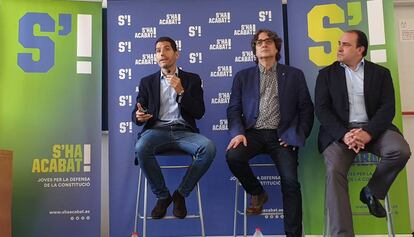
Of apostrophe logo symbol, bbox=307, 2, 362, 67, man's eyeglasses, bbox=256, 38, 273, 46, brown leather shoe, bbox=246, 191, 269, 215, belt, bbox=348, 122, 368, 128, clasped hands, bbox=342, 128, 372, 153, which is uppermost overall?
apostrophe logo symbol, bbox=307, 2, 362, 67

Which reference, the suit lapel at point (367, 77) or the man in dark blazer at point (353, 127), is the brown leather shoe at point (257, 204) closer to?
the man in dark blazer at point (353, 127)

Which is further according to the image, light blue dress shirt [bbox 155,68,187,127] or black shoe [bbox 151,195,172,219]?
light blue dress shirt [bbox 155,68,187,127]

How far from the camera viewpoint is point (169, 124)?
322 centimetres

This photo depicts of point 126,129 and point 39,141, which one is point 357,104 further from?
point 39,141

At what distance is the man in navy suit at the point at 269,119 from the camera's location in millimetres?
2990

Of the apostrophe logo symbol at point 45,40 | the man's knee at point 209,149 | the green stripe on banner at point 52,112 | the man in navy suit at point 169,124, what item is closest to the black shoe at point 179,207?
the man in navy suit at point 169,124

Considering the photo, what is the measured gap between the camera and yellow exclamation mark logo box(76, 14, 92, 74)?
3709mm

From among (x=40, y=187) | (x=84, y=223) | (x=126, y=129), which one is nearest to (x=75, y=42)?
(x=126, y=129)

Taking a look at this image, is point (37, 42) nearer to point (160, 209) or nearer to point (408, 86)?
point (160, 209)

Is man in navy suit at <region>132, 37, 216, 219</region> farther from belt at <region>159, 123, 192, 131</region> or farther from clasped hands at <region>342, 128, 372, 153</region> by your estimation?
clasped hands at <region>342, 128, 372, 153</region>

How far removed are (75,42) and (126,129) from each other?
876 millimetres

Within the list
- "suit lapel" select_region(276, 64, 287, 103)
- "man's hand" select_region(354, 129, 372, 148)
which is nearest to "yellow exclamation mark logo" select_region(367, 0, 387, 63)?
"suit lapel" select_region(276, 64, 287, 103)

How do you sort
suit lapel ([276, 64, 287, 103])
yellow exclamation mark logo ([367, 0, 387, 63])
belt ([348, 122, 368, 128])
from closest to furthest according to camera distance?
belt ([348, 122, 368, 128]), suit lapel ([276, 64, 287, 103]), yellow exclamation mark logo ([367, 0, 387, 63])

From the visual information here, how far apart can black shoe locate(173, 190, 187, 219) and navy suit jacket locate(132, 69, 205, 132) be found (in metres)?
0.55
